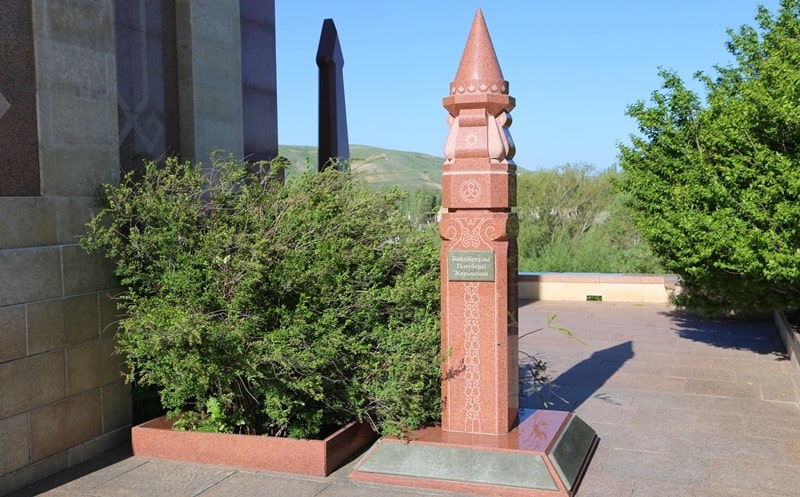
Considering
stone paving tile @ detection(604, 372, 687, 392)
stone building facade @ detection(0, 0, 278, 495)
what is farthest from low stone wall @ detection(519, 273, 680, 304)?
stone building facade @ detection(0, 0, 278, 495)

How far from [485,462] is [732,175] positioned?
18.7 feet

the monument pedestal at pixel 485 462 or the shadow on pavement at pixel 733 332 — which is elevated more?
the monument pedestal at pixel 485 462

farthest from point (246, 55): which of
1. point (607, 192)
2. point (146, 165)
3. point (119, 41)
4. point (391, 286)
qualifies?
point (607, 192)

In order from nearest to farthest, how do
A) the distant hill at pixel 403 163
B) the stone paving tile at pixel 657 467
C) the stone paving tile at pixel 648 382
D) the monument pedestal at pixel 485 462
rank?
the monument pedestal at pixel 485 462, the stone paving tile at pixel 657 467, the stone paving tile at pixel 648 382, the distant hill at pixel 403 163

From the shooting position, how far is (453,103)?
21.1 ft

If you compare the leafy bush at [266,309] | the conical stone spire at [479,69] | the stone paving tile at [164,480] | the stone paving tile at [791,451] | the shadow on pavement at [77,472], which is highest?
the conical stone spire at [479,69]

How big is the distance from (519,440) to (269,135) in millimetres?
6595

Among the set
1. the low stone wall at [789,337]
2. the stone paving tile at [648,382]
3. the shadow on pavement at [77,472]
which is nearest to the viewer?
the shadow on pavement at [77,472]

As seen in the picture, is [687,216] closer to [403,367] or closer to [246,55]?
[403,367]

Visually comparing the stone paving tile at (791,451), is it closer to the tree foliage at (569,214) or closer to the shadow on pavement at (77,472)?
the shadow on pavement at (77,472)

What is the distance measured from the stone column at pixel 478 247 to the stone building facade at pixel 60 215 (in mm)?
2973

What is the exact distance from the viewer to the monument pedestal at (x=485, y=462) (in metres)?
5.72

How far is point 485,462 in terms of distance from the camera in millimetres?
5957

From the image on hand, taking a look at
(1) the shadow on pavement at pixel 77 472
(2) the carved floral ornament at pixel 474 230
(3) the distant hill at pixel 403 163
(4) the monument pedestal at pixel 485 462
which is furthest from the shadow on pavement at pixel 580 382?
(3) the distant hill at pixel 403 163
